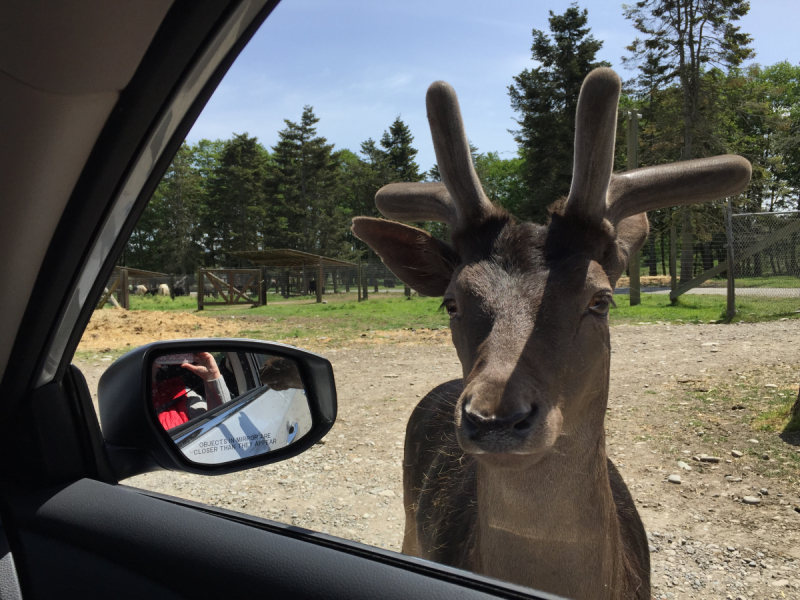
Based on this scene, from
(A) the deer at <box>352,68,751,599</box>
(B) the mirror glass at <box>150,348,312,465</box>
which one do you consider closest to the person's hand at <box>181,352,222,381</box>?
(B) the mirror glass at <box>150,348,312,465</box>

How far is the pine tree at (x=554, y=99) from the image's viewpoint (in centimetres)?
588

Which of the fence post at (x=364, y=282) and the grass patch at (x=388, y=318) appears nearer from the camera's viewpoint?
the grass patch at (x=388, y=318)

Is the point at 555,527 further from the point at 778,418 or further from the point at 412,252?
the point at 778,418

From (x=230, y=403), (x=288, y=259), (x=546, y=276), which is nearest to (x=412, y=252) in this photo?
(x=546, y=276)

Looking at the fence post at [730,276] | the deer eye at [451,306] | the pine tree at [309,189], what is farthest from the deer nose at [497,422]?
the pine tree at [309,189]

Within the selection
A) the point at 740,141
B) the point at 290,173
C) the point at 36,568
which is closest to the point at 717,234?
the point at 740,141

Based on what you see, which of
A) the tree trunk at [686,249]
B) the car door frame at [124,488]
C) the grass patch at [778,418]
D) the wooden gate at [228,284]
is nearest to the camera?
the car door frame at [124,488]

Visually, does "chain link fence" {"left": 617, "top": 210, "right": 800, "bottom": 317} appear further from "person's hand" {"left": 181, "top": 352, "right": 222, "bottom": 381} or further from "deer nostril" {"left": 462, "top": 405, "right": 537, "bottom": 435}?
"person's hand" {"left": 181, "top": 352, "right": 222, "bottom": 381}

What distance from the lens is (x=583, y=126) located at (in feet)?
5.81

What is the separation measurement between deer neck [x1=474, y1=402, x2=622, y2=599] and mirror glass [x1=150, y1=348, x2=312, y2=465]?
72cm

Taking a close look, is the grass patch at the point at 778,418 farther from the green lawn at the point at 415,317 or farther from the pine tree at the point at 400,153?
the pine tree at the point at 400,153

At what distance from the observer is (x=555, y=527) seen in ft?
5.69

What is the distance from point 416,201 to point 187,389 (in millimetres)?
1178

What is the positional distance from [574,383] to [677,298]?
13367 mm
